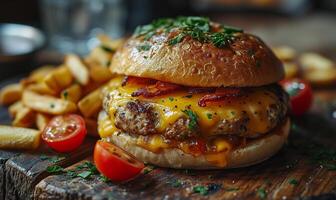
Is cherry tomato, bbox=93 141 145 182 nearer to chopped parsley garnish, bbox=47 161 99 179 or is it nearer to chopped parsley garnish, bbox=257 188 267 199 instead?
chopped parsley garnish, bbox=47 161 99 179

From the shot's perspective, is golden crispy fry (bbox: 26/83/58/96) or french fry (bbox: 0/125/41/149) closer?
french fry (bbox: 0/125/41/149)

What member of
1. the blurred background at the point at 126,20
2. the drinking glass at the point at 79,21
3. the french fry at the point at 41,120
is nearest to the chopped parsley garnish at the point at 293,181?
the french fry at the point at 41,120

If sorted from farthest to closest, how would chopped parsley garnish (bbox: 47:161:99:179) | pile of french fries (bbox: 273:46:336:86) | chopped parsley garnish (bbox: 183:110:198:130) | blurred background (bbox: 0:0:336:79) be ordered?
1. blurred background (bbox: 0:0:336:79)
2. pile of french fries (bbox: 273:46:336:86)
3. chopped parsley garnish (bbox: 47:161:99:179)
4. chopped parsley garnish (bbox: 183:110:198:130)

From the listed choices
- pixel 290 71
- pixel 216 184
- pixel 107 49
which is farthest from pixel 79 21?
pixel 216 184

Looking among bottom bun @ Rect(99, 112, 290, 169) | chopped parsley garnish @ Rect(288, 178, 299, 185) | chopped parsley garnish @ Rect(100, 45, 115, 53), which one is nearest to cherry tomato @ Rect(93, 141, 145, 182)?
bottom bun @ Rect(99, 112, 290, 169)

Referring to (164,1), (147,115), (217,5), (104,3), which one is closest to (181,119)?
(147,115)

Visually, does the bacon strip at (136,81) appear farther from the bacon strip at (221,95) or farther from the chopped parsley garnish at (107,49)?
the chopped parsley garnish at (107,49)

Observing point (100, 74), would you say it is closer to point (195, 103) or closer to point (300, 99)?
point (195, 103)
